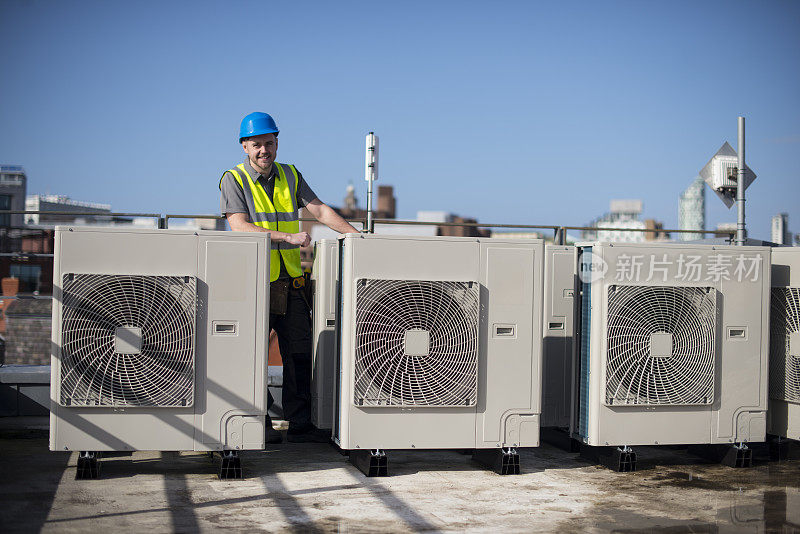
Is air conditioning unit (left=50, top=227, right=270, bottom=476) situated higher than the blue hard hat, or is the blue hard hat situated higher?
the blue hard hat

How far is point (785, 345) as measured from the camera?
612 centimetres

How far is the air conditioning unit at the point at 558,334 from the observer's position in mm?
6266

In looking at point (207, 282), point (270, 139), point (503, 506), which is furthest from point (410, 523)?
point (270, 139)

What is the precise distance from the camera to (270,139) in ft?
19.5

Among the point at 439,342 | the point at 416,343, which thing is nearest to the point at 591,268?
the point at 439,342

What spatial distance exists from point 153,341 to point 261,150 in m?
1.63

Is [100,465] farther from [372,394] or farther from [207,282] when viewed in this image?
[372,394]

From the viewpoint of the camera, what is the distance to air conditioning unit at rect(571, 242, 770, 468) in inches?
222

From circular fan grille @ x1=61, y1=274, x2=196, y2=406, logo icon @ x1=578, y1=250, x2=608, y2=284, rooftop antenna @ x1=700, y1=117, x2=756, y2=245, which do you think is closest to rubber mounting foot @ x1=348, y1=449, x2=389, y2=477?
circular fan grille @ x1=61, y1=274, x2=196, y2=406

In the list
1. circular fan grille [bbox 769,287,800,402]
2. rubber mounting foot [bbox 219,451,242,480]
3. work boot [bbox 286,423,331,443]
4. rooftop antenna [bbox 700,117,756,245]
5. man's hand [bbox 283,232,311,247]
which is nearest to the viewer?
rubber mounting foot [bbox 219,451,242,480]

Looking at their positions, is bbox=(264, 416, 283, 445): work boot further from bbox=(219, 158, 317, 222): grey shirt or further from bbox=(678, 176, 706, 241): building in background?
bbox=(678, 176, 706, 241): building in background

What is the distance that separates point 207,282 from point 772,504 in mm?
3589

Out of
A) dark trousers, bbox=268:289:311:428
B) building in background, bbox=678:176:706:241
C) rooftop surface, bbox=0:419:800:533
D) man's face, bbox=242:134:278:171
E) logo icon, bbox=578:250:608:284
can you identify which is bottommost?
rooftop surface, bbox=0:419:800:533

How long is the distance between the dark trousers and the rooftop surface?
1.00ft
